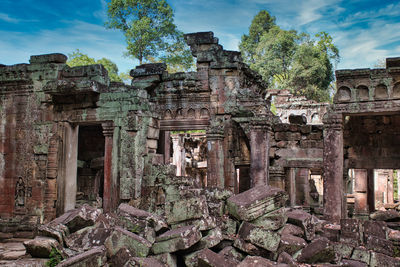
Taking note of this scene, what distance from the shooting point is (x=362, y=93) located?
28.1 ft

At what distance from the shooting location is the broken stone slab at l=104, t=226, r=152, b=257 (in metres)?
5.20

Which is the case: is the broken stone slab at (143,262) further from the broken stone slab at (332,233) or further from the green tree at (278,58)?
the green tree at (278,58)

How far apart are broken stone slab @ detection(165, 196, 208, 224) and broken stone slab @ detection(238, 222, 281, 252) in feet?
2.55

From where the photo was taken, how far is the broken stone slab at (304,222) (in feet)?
19.8

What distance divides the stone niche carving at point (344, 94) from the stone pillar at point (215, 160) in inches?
161

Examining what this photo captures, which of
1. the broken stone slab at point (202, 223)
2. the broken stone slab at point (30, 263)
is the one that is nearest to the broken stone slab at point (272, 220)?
the broken stone slab at point (202, 223)

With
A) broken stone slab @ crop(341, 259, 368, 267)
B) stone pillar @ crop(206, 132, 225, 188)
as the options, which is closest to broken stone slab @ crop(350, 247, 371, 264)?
broken stone slab @ crop(341, 259, 368, 267)

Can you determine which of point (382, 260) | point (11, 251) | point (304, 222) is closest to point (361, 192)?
point (382, 260)

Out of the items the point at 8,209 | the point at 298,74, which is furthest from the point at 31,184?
the point at 298,74

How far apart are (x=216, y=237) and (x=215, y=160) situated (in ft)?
20.5

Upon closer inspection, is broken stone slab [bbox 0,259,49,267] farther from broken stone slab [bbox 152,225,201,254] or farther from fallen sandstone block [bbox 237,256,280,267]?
fallen sandstone block [bbox 237,256,280,267]

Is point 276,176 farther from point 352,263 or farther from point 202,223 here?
point 202,223

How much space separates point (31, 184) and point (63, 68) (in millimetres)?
3048

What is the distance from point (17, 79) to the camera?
30.7 feet
